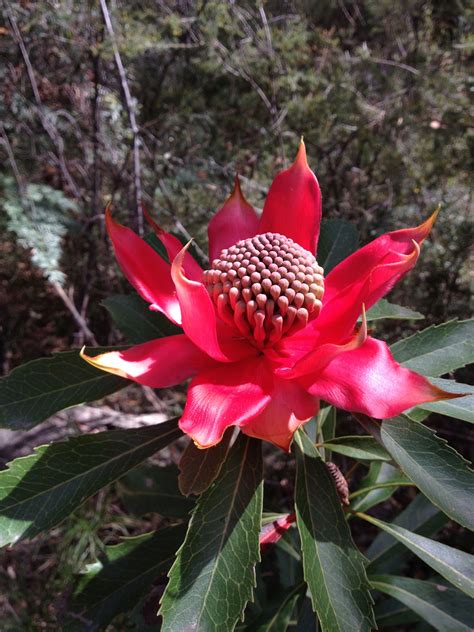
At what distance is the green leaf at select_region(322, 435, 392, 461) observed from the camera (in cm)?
132

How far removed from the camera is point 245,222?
1346 mm

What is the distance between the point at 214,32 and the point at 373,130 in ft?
3.47

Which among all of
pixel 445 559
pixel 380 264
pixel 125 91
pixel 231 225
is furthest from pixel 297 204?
pixel 125 91

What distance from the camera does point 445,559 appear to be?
1238 mm

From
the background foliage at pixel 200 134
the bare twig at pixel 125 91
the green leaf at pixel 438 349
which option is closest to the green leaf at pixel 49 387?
the green leaf at pixel 438 349

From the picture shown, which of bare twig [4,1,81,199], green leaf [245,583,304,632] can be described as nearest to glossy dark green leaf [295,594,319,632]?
green leaf [245,583,304,632]

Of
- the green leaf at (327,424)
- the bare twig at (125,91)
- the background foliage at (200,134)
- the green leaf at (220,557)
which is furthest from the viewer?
the background foliage at (200,134)

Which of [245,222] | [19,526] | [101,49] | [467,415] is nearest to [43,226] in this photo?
[101,49]

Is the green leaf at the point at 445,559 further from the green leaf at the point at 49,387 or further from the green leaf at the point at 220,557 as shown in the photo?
the green leaf at the point at 49,387

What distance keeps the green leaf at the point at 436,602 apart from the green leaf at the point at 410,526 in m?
0.28

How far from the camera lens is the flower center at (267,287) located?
1.07 metres

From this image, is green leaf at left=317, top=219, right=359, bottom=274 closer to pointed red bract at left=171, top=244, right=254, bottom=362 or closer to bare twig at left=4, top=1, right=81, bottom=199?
pointed red bract at left=171, top=244, right=254, bottom=362

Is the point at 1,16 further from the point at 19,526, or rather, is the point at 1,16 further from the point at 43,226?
the point at 19,526

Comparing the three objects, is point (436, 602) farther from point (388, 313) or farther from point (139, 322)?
point (139, 322)
